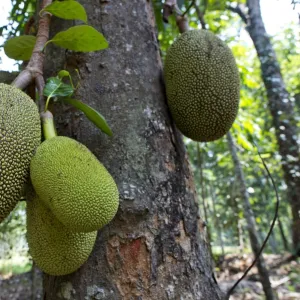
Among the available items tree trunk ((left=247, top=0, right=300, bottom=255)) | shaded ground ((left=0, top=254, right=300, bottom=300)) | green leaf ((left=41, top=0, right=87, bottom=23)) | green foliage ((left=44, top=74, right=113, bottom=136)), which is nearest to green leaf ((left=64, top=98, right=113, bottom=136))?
green foliage ((left=44, top=74, right=113, bottom=136))

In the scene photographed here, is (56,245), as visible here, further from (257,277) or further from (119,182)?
(257,277)

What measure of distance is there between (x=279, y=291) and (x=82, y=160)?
10.9 feet

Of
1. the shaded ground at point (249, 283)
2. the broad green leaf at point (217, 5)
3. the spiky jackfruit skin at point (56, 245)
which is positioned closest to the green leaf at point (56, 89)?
the spiky jackfruit skin at point (56, 245)

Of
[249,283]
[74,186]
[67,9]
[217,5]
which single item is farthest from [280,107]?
[74,186]

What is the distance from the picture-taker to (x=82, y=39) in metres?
0.82

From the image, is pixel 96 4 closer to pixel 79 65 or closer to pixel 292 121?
pixel 79 65

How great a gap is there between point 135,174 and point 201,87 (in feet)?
1.24

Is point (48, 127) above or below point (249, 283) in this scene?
above

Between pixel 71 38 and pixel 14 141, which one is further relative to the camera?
pixel 71 38

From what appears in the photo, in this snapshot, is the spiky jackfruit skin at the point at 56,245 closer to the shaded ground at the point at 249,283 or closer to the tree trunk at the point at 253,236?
the tree trunk at the point at 253,236

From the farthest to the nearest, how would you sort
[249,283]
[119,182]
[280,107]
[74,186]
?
[249,283], [280,107], [119,182], [74,186]

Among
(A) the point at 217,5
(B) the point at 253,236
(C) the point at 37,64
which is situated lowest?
(B) the point at 253,236

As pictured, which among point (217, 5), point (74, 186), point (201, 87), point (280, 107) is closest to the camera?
point (74, 186)

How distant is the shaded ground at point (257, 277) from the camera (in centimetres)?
340
